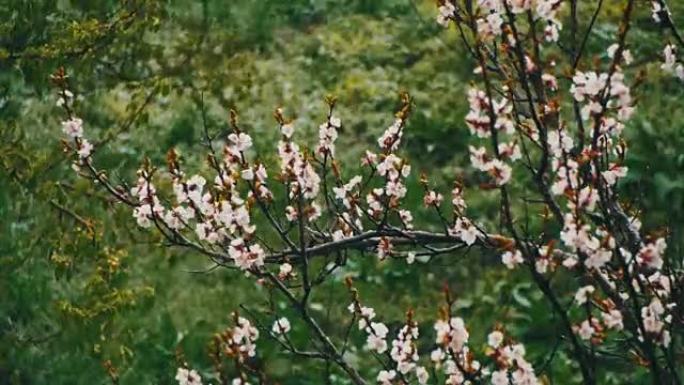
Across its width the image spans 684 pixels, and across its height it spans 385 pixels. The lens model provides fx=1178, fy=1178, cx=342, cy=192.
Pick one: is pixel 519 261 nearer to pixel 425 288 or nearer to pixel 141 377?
pixel 141 377

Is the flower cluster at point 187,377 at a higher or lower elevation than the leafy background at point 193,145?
lower

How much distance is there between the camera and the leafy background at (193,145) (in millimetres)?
4012

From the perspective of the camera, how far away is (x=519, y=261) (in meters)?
2.23

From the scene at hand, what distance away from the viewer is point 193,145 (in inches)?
283

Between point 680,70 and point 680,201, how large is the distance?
3.65 metres

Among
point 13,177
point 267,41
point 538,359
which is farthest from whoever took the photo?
point 267,41

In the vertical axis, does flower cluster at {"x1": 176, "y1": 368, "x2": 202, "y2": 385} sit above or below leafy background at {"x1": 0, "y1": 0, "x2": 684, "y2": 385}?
below

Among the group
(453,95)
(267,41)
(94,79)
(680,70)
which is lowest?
(680,70)

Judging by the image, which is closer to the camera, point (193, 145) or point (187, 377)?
point (187, 377)

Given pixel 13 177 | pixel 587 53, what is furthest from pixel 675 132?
pixel 13 177

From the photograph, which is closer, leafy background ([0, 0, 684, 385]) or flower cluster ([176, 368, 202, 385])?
flower cluster ([176, 368, 202, 385])

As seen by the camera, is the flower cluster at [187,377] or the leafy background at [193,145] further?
the leafy background at [193,145]

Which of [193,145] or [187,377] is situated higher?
[193,145]

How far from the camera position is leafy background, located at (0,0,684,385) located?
4.01 metres
